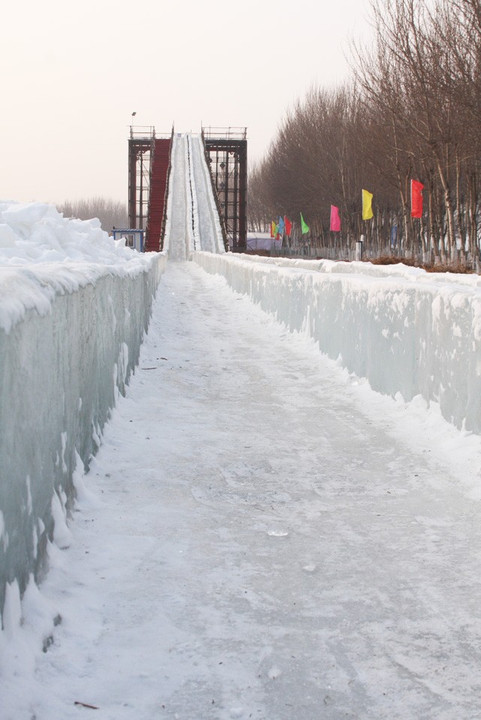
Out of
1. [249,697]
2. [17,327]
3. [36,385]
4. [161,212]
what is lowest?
[249,697]

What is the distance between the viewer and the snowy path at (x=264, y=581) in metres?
2.91

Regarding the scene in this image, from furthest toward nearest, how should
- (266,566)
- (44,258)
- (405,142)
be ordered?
(405,142), (44,258), (266,566)

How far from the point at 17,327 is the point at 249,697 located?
1.36 metres

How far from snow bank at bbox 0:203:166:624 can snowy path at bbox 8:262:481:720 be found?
237mm

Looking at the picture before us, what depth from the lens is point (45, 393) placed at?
12.4 feet

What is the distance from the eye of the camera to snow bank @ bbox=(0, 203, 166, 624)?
3.07 meters

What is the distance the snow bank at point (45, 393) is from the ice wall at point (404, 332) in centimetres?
230

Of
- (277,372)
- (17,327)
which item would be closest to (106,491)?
(17,327)

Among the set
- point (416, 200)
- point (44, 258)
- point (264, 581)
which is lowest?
point (264, 581)

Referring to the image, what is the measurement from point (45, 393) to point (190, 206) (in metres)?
66.4

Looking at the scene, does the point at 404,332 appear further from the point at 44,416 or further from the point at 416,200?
the point at 416,200

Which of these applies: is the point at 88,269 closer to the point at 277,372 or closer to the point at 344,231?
the point at 277,372

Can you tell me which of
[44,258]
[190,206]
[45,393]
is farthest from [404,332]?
[190,206]

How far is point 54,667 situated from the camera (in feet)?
9.91
